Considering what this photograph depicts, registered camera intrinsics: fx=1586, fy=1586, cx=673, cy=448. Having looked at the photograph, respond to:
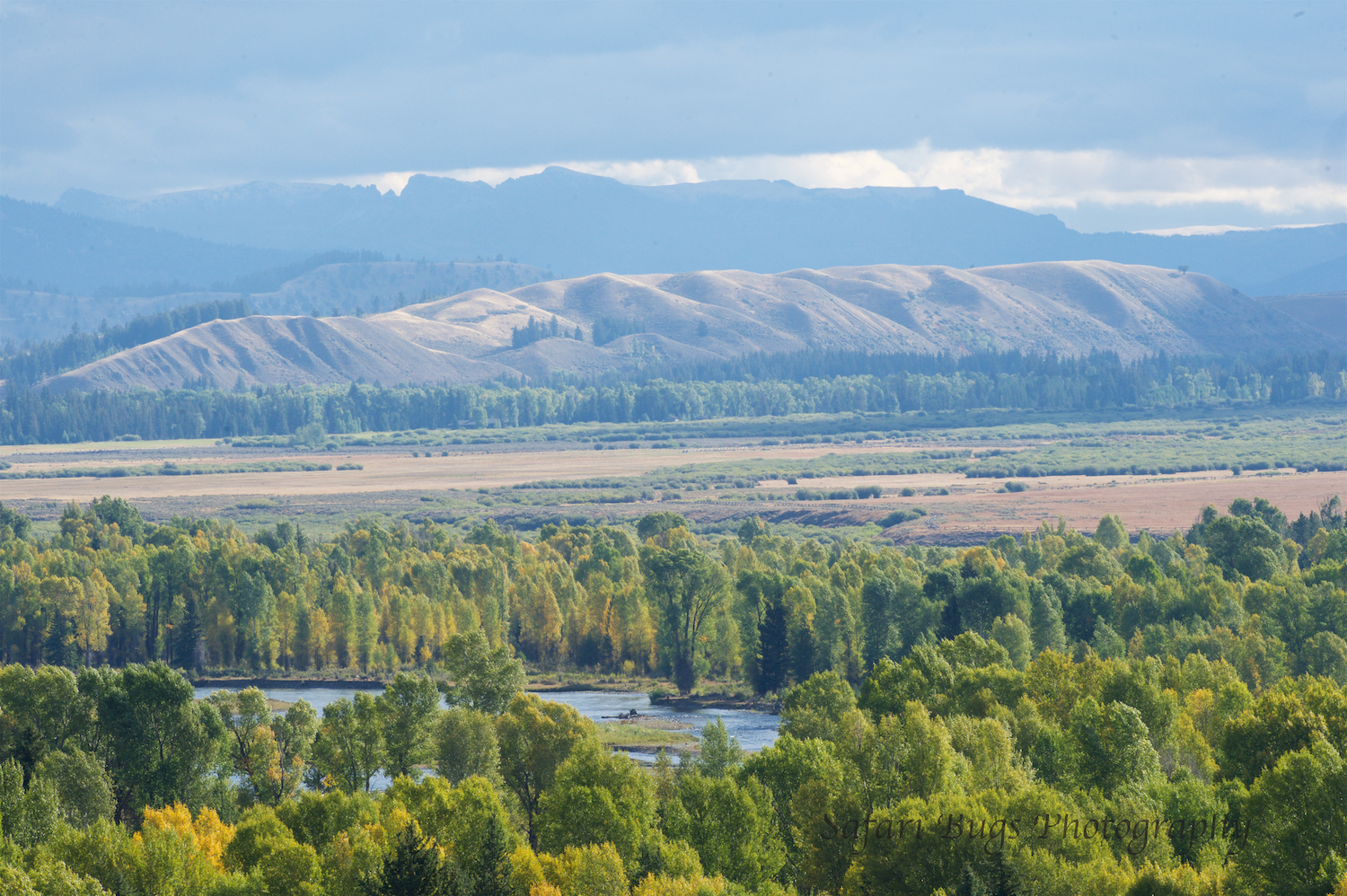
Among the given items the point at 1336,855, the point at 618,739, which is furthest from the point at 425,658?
the point at 1336,855

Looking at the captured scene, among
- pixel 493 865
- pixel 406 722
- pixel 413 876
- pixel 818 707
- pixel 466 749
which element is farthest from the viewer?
pixel 818 707

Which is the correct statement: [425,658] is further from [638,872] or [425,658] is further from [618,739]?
[638,872]

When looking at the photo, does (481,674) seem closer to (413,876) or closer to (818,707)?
(818,707)

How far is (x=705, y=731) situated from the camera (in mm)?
77375

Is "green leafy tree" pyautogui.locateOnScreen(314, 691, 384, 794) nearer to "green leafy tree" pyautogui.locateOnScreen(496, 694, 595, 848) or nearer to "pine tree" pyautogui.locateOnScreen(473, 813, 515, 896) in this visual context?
"green leafy tree" pyautogui.locateOnScreen(496, 694, 595, 848)

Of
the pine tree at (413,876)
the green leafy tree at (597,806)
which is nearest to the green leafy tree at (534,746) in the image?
the green leafy tree at (597,806)

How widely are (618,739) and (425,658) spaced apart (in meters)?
38.8

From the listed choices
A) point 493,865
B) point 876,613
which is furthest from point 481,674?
point 876,613

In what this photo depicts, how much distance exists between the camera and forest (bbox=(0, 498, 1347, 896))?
5469cm

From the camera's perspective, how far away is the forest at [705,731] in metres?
54.7

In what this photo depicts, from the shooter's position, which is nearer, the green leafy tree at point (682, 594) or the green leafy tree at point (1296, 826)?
the green leafy tree at point (1296, 826)

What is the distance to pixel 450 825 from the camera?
61562 mm

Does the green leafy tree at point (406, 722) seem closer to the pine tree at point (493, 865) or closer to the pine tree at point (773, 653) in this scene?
the pine tree at point (493, 865)

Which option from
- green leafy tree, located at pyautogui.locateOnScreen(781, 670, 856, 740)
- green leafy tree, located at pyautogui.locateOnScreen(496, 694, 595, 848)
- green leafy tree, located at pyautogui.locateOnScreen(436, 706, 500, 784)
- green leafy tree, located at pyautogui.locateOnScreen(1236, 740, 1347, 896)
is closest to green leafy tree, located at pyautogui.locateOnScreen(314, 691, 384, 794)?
green leafy tree, located at pyautogui.locateOnScreen(436, 706, 500, 784)
